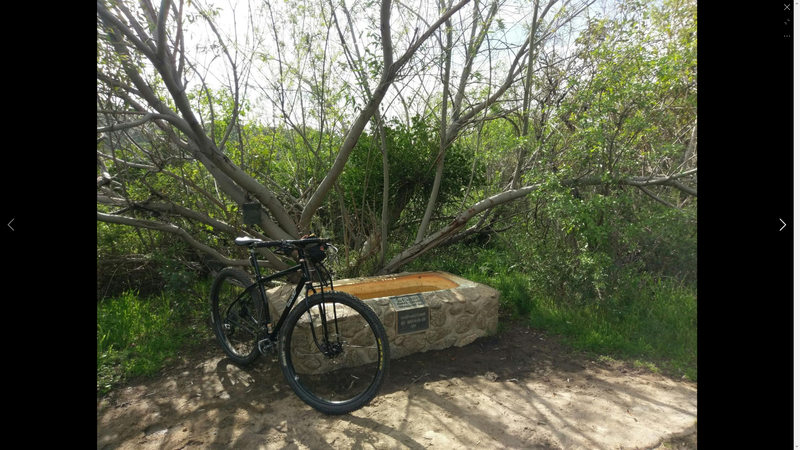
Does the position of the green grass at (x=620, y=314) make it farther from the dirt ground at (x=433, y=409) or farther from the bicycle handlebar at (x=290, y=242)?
the bicycle handlebar at (x=290, y=242)

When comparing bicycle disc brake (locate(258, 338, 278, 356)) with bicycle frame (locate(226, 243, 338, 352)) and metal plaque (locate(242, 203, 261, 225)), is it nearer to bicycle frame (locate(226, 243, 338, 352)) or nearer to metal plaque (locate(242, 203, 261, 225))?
bicycle frame (locate(226, 243, 338, 352))

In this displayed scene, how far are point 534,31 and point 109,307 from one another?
5394 millimetres

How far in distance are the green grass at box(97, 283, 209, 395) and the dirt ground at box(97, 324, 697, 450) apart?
193mm

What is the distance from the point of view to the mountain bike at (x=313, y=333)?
2853 mm

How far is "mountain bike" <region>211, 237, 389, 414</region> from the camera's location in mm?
2853

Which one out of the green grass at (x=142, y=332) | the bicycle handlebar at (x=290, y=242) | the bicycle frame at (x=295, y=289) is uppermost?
the bicycle handlebar at (x=290, y=242)

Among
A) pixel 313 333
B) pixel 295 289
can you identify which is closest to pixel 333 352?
pixel 313 333

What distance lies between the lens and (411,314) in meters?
3.69

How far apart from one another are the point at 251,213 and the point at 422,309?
168 cm

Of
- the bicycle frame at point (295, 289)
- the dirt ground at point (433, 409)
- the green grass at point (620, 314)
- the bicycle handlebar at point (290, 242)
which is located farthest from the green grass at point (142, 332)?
the green grass at point (620, 314)

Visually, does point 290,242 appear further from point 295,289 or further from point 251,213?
point 251,213

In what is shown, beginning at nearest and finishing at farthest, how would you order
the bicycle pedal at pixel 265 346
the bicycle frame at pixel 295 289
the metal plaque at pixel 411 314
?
the bicycle frame at pixel 295 289 < the bicycle pedal at pixel 265 346 < the metal plaque at pixel 411 314

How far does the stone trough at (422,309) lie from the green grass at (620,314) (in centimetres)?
73
